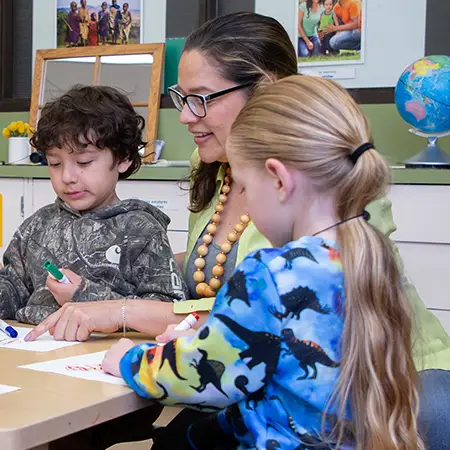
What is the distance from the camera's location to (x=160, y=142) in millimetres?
3725

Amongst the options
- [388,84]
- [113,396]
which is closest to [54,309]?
[113,396]

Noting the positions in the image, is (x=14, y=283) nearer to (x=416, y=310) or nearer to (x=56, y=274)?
(x=56, y=274)

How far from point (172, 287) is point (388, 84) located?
82.0 inches

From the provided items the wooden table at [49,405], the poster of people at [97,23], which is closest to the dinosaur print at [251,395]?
the wooden table at [49,405]

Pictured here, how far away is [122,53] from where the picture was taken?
3795mm

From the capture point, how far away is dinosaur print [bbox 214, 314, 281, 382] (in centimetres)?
100

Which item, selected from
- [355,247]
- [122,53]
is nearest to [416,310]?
[355,247]

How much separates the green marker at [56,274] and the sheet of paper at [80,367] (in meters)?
0.25

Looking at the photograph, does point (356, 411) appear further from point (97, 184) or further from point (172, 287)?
point (97, 184)

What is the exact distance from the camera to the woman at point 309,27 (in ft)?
11.5

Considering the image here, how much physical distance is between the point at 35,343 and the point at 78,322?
7 cm

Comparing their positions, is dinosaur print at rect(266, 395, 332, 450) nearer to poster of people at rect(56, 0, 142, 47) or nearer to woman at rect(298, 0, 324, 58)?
woman at rect(298, 0, 324, 58)

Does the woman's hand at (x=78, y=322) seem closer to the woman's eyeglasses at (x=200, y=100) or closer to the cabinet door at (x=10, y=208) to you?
the woman's eyeglasses at (x=200, y=100)

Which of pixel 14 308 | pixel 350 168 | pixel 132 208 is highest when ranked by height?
pixel 350 168
